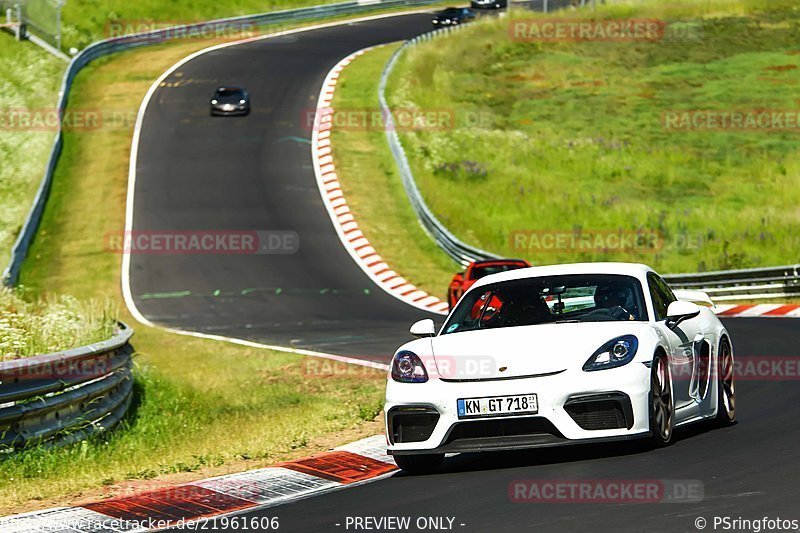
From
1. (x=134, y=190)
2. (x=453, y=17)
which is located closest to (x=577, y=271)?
(x=134, y=190)

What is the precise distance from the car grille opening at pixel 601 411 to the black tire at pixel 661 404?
24 centimetres

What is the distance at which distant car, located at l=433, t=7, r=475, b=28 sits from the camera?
227 feet

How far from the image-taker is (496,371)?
370 inches

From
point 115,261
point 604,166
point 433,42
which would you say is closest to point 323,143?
point 604,166

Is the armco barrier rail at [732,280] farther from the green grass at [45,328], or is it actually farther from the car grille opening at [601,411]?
the car grille opening at [601,411]

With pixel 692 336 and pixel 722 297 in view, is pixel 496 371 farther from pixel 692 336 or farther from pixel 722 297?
pixel 722 297

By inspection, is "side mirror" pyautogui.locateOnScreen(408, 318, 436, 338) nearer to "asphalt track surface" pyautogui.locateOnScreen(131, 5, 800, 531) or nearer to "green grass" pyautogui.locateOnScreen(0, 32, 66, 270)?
"asphalt track surface" pyautogui.locateOnScreen(131, 5, 800, 531)

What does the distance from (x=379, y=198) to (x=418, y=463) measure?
3114cm

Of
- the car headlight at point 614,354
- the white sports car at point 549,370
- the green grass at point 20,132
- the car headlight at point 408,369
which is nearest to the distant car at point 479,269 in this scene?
the green grass at point 20,132

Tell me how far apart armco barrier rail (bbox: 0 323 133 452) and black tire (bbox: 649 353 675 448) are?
501 centimetres

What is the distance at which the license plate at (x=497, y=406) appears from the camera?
923 cm

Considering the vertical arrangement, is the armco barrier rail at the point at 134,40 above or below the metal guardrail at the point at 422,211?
above

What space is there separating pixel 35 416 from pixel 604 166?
3625 centimetres

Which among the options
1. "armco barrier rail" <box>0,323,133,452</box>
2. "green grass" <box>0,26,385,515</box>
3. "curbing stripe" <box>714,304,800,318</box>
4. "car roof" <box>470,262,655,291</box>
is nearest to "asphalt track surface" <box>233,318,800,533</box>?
"car roof" <box>470,262,655,291</box>
